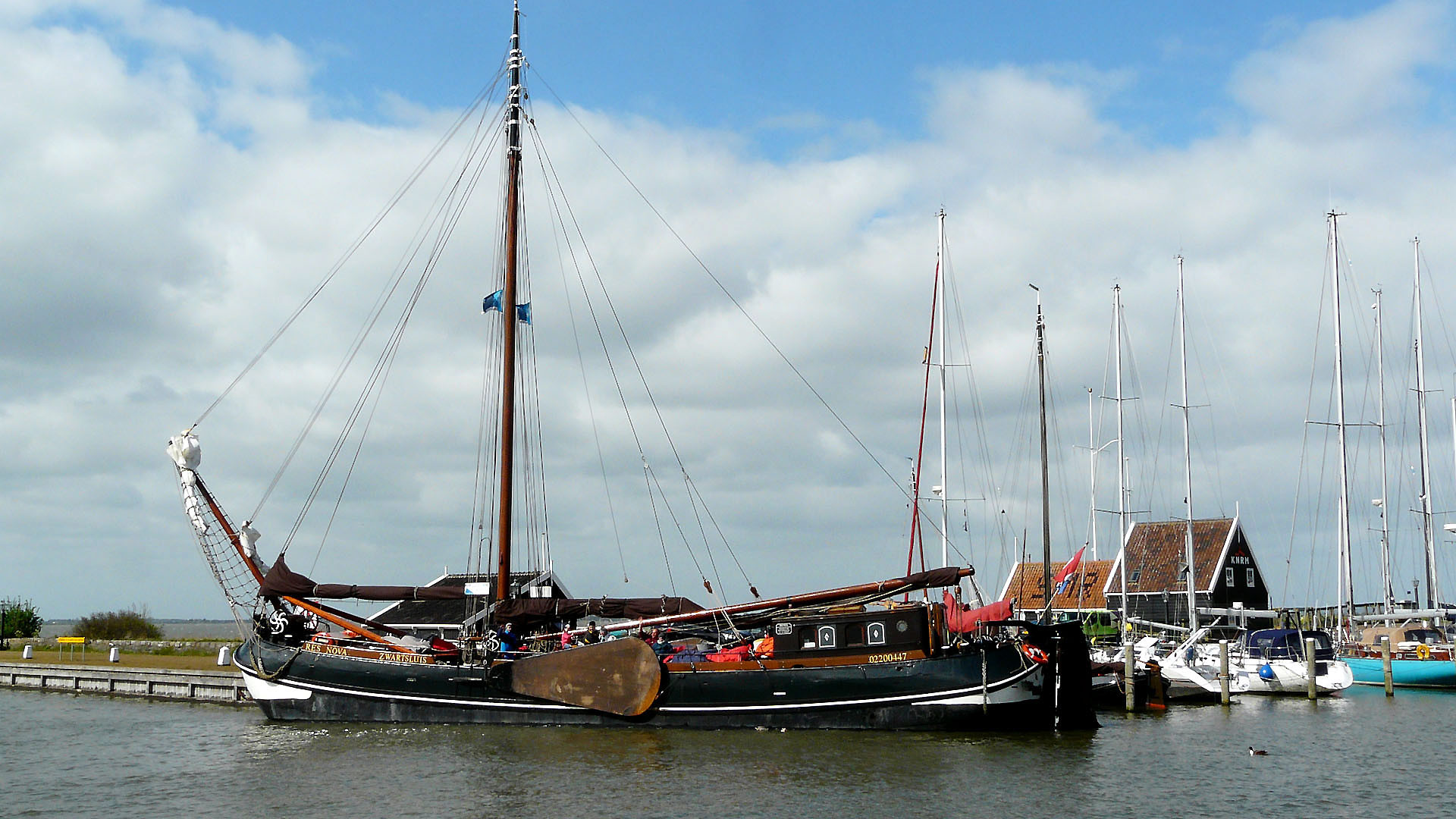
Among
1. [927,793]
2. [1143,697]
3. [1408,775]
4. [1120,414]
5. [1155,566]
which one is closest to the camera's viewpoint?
[927,793]

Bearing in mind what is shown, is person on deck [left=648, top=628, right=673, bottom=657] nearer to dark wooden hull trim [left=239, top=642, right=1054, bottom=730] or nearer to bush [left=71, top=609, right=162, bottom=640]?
dark wooden hull trim [left=239, top=642, right=1054, bottom=730]

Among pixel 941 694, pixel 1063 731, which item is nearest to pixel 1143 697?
pixel 1063 731

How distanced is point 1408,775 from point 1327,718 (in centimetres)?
1193

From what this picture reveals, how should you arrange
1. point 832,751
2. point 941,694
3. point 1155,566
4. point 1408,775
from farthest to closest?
point 1155,566 → point 941,694 → point 832,751 → point 1408,775

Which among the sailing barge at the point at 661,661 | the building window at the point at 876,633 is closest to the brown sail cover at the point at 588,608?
the sailing barge at the point at 661,661

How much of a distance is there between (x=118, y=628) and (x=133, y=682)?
117 ft

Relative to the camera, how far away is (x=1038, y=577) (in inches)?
2638

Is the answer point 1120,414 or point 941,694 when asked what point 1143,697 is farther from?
point 1120,414

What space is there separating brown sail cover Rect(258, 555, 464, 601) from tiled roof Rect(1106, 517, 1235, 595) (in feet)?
132

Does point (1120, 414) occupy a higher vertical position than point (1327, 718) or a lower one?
higher

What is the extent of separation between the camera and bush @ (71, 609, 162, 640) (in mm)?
74500

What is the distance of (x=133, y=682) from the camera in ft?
145

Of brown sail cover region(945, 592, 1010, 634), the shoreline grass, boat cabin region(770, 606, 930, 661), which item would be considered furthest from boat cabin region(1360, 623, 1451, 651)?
the shoreline grass

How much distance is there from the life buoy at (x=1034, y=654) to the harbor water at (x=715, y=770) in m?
1.96
